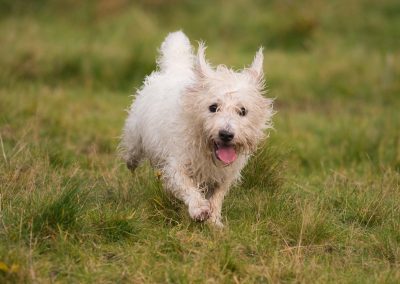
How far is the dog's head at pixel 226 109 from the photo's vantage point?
614 cm

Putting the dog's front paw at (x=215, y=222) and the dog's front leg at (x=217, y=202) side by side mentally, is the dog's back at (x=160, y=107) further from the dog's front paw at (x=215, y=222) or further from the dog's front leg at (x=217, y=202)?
the dog's front paw at (x=215, y=222)

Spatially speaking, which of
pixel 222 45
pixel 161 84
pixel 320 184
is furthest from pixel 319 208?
pixel 222 45

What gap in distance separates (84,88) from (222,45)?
11.2 feet

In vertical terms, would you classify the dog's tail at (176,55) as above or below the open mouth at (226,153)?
above

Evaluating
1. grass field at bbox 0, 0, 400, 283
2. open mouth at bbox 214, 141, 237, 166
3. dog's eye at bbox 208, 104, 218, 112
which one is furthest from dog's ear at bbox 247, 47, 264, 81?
grass field at bbox 0, 0, 400, 283

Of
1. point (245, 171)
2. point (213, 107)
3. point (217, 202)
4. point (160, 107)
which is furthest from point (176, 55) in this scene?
point (217, 202)

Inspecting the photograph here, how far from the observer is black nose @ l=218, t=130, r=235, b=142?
238 inches

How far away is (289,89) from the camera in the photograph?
44.6 ft

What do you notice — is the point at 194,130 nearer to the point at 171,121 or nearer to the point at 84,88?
the point at 171,121

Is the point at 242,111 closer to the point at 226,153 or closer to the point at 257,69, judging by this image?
the point at 226,153

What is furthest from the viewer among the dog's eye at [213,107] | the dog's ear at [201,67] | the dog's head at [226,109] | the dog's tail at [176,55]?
the dog's tail at [176,55]

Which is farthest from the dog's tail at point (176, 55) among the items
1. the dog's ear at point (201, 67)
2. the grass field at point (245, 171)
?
the grass field at point (245, 171)

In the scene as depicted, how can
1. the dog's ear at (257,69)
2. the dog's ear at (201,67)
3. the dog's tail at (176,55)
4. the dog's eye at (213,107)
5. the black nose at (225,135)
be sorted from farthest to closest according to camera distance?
the dog's tail at (176,55) < the dog's ear at (257,69) < the dog's ear at (201,67) < the dog's eye at (213,107) < the black nose at (225,135)

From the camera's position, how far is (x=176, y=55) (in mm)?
7629
